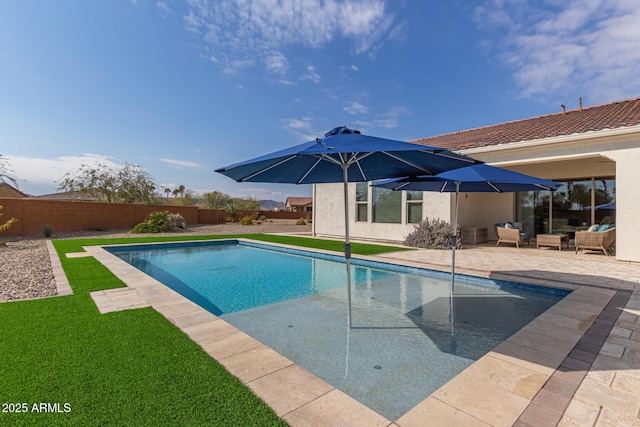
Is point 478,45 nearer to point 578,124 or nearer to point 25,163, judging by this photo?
point 578,124

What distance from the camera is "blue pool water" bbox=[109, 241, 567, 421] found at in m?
3.31

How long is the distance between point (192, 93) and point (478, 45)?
14.8 metres

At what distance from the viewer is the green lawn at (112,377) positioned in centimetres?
219

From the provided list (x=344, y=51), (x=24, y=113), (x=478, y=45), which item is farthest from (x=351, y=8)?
(x=24, y=113)

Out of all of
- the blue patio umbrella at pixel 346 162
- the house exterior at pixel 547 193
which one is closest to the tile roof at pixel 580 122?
the house exterior at pixel 547 193

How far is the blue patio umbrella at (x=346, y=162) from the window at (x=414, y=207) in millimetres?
8529

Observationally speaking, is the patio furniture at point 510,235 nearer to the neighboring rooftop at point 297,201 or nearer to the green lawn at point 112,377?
the green lawn at point 112,377

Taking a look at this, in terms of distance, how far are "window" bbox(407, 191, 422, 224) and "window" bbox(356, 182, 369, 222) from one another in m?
2.34

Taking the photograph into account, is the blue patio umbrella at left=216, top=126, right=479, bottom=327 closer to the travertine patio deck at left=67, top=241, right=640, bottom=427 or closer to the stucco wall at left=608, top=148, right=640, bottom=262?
the travertine patio deck at left=67, top=241, right=640, bottom=427

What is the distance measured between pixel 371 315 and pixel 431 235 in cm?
835

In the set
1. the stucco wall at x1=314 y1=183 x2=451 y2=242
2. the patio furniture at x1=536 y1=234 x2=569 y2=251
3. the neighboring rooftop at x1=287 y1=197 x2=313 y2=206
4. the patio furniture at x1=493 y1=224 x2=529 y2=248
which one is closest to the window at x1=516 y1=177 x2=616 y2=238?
the patio furniture at x1=536 y1=234 x2=569 y2=251

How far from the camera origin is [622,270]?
760 centimetres

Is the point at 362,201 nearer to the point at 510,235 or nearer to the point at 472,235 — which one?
the point at 472,235

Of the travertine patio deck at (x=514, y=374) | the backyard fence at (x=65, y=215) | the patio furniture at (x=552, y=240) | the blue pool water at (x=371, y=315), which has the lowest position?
the blue pool water at (x=371, y=315)
